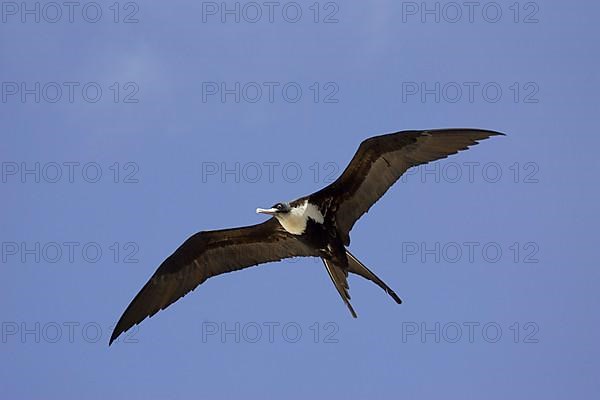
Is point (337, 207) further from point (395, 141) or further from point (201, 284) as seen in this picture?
point (201, 284)

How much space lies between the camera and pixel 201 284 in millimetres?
9773

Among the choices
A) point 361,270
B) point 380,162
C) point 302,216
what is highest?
point 380,162

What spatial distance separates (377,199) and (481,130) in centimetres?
104

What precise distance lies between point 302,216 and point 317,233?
0.61 ft

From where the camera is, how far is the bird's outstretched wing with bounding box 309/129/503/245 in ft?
29.8

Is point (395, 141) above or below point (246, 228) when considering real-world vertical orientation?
above

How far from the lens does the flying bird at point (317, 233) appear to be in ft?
30.0

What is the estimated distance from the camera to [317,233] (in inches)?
365

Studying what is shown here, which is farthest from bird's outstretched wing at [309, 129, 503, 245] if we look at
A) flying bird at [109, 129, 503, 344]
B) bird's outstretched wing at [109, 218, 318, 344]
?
bird's outstretched wing at [109, 218, 318, 344]

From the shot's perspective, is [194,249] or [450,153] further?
[194,249]

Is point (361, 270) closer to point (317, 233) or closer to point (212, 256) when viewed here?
point (317, 233)

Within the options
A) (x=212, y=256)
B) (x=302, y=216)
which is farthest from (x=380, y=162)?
(x=212, y=256)

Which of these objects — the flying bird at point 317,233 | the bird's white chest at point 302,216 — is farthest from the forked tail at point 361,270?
the bird's white chest at point 302,216

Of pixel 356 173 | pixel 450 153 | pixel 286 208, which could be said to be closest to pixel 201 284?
pixel 286 208
